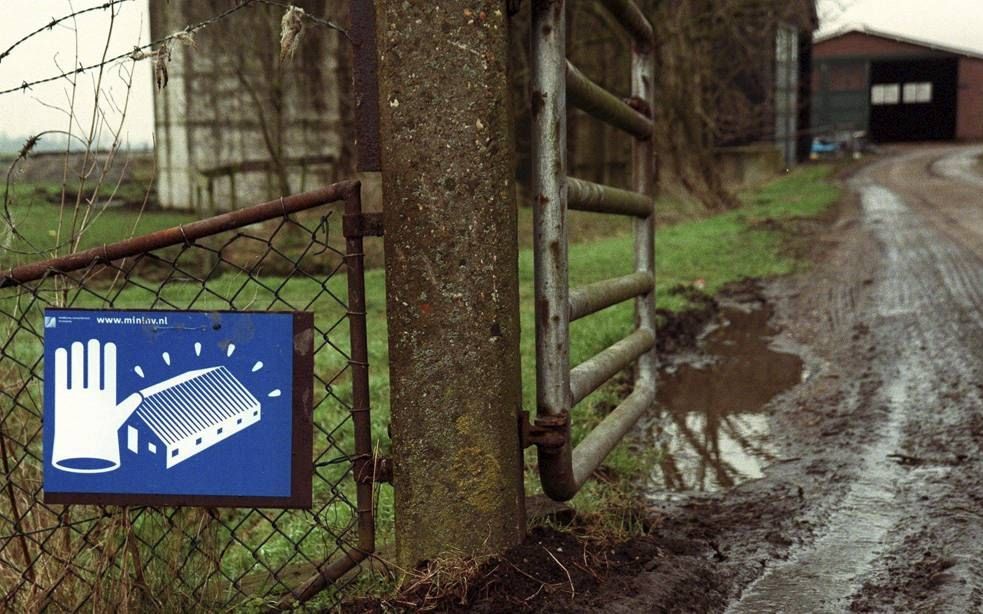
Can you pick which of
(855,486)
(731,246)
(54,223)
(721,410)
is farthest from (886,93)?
(855,486)

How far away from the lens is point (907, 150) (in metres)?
38.9

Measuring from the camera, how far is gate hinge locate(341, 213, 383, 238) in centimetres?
288

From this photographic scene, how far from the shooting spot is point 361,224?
9.48 feet

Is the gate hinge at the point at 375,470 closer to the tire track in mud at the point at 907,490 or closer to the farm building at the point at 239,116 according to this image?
the tire track in mud at the point at 907,490

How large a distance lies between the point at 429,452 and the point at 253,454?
0.44 metres

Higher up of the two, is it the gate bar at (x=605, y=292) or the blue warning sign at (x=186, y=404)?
the gate bar at (x=605, y=292)

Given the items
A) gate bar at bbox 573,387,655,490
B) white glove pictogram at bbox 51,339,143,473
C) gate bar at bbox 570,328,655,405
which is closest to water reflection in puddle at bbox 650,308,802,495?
gate bar at bbox 573,387,655,490

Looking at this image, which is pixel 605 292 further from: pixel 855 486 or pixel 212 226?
pixel 855 486

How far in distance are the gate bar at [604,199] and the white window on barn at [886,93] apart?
46.7m

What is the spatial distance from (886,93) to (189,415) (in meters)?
49.0

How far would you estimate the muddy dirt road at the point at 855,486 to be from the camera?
327 centimetres

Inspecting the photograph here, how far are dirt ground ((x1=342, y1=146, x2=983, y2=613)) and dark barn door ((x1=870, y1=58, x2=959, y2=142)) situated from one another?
135 ft

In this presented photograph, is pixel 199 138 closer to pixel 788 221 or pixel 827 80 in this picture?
pixel 788 221

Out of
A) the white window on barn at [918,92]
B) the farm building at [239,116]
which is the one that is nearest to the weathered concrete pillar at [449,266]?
the farm building at [239,116]
